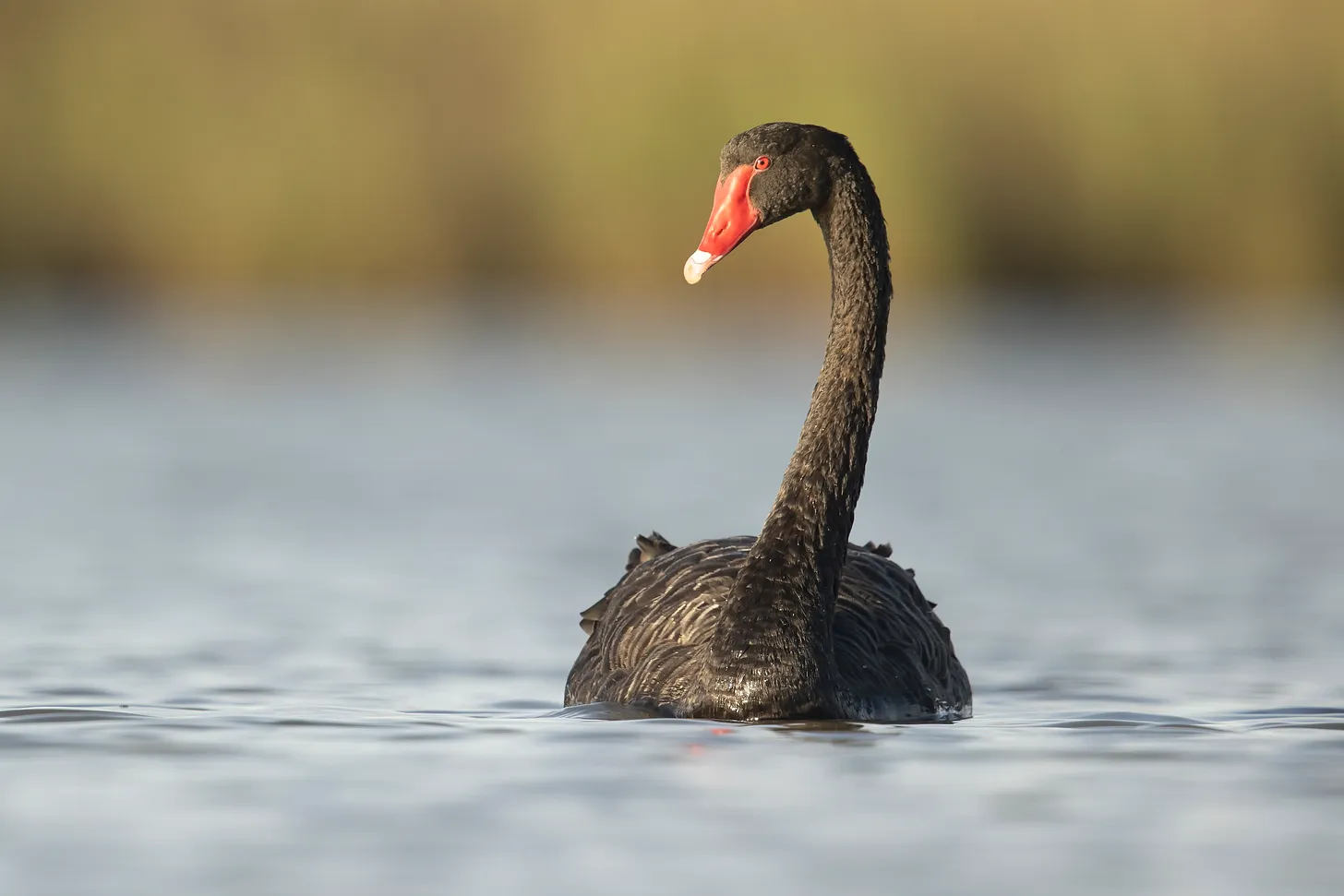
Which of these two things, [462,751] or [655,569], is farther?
[655,569]

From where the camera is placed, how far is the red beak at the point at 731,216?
713 cm

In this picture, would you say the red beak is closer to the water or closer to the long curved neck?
the long curved neck

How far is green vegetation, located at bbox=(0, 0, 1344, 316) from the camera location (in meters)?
30.9

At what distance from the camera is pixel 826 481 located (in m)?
7.43

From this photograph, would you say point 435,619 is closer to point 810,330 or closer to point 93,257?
point 810,330

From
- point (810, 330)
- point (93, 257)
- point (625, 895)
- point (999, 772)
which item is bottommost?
→ point (625, 895)

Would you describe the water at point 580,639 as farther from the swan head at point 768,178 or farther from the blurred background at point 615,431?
the swan head at point 768,178

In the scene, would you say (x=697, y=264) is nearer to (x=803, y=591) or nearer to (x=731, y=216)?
(x=731, y=216)

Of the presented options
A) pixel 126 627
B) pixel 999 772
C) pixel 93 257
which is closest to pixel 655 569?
pixel 999 772

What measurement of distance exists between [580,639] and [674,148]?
22281 mm

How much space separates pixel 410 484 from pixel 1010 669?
23.1ft

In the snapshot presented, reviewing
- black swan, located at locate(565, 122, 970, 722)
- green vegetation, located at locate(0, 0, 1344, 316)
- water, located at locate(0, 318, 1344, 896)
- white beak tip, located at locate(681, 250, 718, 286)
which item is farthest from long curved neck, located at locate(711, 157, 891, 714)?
green vegetation, located at locate(0, 0, 1344, 316)

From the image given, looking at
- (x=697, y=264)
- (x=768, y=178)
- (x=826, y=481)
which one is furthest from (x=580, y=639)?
(x=697, y=264)

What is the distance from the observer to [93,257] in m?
33.4
